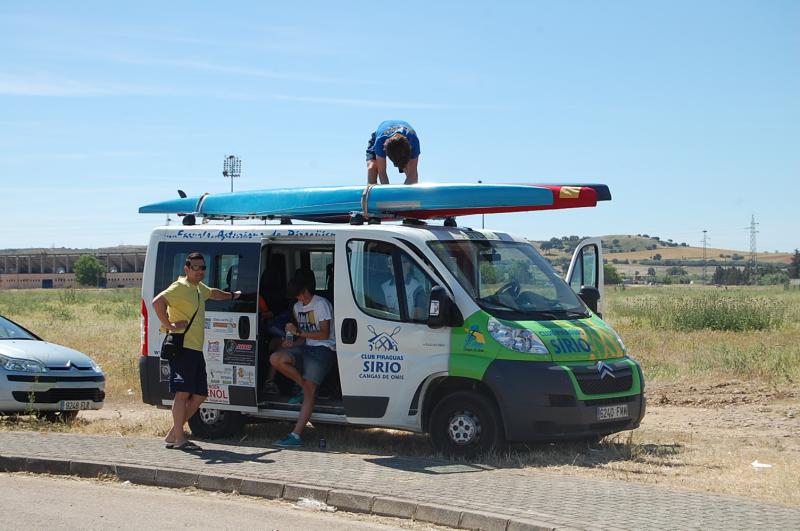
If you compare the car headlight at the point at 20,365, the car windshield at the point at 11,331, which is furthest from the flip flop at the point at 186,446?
the car windshield at the point at 11,331

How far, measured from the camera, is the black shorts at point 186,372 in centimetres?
1107

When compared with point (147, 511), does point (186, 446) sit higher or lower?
higher

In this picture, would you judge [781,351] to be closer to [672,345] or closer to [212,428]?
[672,345]

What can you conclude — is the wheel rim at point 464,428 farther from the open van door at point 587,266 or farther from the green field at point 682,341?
the green field at point 682,341

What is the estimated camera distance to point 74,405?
45.8 feet

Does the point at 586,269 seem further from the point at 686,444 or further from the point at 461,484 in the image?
Result: the point at 461,484

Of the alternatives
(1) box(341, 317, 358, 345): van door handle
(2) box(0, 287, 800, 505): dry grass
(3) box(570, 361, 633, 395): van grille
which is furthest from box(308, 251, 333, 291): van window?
(3) box(570, 361, 633, 395): van grille

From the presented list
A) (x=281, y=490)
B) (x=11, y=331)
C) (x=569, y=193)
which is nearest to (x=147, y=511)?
(x=281, y=490)

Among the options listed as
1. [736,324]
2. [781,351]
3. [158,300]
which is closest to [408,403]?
[158,300]

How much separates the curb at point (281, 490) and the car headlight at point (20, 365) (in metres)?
3.49

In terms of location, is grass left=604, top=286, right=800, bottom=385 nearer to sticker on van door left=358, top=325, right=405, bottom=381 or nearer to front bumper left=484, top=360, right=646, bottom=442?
front bumper left=484, top=360, right=646, bottom=442

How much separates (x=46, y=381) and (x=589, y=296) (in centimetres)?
700

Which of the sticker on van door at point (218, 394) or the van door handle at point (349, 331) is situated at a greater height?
the van door handle at point (349, 331)

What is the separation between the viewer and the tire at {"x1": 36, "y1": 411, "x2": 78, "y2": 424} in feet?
46.0
